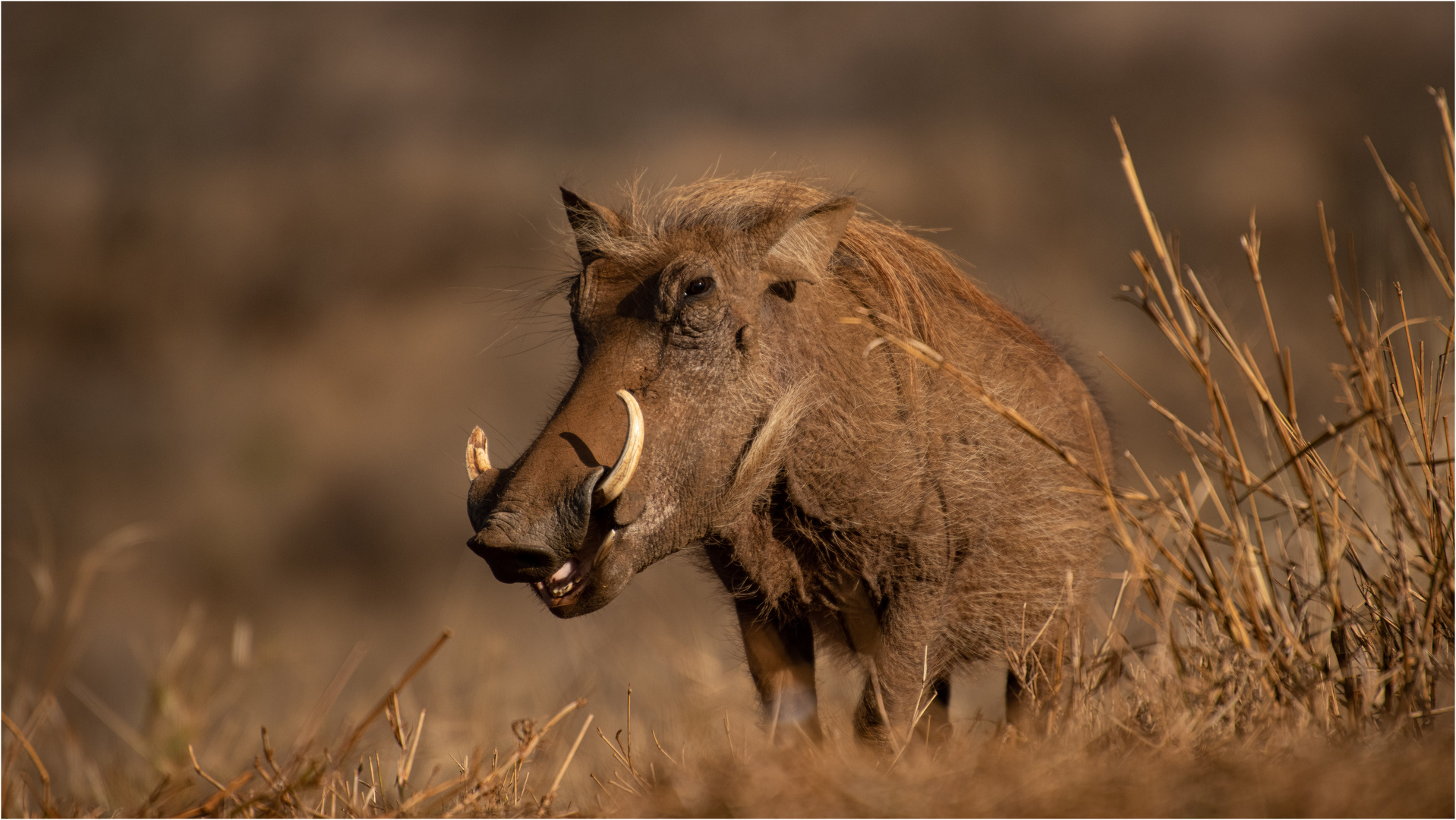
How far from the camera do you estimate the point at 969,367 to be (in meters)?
2.43

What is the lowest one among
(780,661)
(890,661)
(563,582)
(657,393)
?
(780,661)

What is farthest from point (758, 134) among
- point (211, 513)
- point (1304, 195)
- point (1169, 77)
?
point (211, 513)

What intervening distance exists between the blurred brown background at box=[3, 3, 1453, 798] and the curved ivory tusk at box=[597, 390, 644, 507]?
4.63m

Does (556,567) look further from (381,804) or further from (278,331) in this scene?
(278,331)

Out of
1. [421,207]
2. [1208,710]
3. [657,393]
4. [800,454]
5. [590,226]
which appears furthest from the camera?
[421,207]

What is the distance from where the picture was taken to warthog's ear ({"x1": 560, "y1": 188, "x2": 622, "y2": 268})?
2.34 meters

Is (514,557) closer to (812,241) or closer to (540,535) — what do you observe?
(540,535)

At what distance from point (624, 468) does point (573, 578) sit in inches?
8.4

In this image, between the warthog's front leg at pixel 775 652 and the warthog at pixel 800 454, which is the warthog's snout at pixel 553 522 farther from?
the warthog's front leg at pixel 775 652

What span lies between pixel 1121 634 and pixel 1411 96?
6205 millimetres

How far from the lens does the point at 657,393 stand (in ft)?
6.82

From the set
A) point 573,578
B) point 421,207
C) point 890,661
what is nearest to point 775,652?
point 890,661

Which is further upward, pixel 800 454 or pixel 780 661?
pixel 800 454

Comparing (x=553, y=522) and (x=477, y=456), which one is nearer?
(x=553, y=522)
